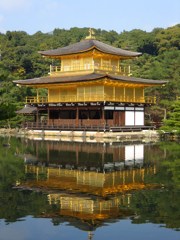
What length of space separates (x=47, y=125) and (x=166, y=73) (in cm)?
2264

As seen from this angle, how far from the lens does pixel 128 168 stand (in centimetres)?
2145

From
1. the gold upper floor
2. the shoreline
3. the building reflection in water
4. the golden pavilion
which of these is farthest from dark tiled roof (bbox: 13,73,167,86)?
the building reflection in water

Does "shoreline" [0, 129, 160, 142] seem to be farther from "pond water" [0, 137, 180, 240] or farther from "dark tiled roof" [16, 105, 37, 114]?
"pond water" [0, 137, 180, 240]

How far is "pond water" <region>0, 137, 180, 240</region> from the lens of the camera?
Result: 35.6 ft

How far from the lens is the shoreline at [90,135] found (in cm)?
4297

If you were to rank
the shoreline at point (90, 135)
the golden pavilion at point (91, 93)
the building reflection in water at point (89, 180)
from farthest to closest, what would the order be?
the golden pavilion at point (91, 93) → the shoreline at point (90, 135) → the building reflection in water at point (89, 180)

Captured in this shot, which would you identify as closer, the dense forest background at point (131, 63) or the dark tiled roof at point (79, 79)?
the dark tiled roof at point (79, 79)

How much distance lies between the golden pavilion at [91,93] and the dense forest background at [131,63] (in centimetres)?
439

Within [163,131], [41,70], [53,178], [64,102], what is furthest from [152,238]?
[41,70]

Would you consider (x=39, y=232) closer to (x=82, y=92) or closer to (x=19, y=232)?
(x=19, y=232)

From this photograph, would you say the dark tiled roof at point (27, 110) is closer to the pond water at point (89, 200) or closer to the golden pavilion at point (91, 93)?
the golden pavilion at point (91, 93)

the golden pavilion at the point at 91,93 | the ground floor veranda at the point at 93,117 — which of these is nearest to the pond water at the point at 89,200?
the ground floor veranda at the point at 93,117

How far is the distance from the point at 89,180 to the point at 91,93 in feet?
102

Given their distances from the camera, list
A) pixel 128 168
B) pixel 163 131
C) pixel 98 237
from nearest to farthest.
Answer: pixel 98 237
pixel 128 168
pixel 163 131
